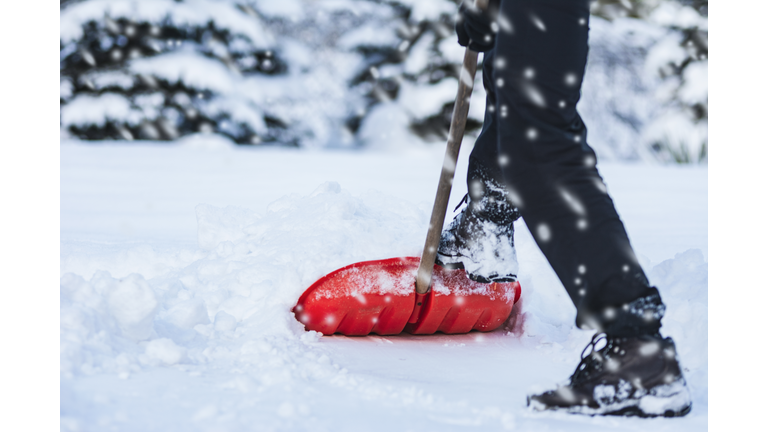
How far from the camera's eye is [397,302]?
135cm

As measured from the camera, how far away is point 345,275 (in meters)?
1.34

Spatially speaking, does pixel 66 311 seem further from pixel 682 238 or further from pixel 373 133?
pixel 373 133

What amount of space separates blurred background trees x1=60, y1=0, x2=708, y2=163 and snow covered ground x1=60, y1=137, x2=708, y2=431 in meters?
6.53

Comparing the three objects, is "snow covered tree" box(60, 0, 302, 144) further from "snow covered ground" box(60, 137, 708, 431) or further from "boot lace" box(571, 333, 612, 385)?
"boot lace" box(571, 333, 612, 385)

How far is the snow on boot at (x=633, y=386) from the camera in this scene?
0.92 metres

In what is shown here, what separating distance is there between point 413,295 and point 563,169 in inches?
21.5

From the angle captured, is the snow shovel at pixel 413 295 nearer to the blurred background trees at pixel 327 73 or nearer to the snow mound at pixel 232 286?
the snow mound at pixel 232 286

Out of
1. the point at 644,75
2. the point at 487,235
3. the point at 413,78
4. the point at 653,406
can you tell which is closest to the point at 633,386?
the point at 653,406

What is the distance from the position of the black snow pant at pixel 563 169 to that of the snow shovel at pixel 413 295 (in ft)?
0.95

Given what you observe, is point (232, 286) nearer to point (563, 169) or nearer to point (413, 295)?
point (413, 295)

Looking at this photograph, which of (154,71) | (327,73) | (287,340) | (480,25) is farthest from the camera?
(327,73)

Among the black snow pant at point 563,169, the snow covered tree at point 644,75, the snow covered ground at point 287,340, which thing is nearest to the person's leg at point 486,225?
the snow covered ground at point 287,340

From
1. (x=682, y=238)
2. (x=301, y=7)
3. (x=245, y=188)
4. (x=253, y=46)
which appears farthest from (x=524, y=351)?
(x=301, y=7)

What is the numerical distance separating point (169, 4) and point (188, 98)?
1354mm
